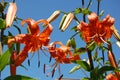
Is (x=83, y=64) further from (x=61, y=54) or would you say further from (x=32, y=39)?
(x=32, y=39)

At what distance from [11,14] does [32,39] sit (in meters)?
0.27

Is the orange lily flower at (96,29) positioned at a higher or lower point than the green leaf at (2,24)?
higher

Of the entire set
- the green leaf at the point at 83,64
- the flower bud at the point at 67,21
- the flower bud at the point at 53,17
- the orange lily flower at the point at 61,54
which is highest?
the flower bud at the point at 53,17

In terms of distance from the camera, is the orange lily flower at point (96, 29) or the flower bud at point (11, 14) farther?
the orange lily flower at point (96, 29)

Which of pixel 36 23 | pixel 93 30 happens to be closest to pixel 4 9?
pixel 36 23

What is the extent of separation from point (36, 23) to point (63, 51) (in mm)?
220

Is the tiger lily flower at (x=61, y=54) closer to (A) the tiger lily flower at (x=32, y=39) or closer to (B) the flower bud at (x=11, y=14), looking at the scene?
(A) the tiger lily flower at (x=32, y=39)

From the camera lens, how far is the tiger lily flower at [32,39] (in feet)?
4.87

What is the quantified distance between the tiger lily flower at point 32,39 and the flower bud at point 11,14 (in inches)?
3.4

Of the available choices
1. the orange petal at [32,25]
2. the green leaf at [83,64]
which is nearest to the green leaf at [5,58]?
the orange petal at [32,25]

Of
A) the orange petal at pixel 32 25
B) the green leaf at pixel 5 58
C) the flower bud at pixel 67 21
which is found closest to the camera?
the green leaf at pixel 5 58

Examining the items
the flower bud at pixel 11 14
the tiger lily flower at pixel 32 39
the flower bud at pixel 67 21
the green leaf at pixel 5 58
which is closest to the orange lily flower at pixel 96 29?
the flower bud at pixel 67 21

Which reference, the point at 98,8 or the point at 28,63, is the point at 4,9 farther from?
the point at 98,8

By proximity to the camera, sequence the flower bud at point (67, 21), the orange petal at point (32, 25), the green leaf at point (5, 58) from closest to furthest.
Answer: the green leaf at point (5, 58) → the orange petal at point (32, 25) → the flower bud at point (67, 21)
